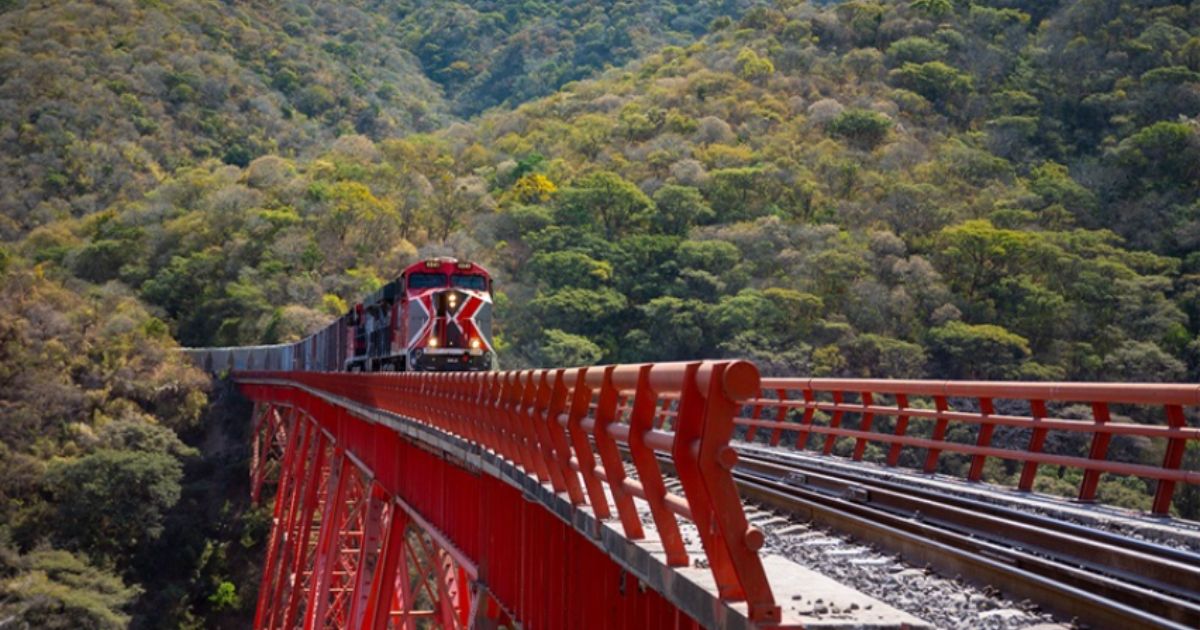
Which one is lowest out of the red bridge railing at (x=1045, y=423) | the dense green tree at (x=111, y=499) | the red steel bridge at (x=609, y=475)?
the dense green tree at (x=111, y=499)

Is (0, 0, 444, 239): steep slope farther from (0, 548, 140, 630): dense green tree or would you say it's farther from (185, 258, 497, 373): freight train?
(185, 258, 497, 373): freight train

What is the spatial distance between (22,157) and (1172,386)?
78.4m

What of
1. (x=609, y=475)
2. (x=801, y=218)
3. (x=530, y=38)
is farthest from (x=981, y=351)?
(x=530, y=38)

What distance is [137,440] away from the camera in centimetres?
4103

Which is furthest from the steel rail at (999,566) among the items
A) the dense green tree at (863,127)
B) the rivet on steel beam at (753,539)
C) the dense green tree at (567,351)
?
the dense green tree at (863,127)

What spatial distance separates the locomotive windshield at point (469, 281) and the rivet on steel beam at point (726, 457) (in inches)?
820

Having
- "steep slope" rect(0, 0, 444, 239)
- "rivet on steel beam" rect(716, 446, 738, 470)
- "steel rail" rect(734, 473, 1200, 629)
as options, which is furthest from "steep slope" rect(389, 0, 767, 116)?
"rivet on steel beam" rect(716, 446, 738, 470)

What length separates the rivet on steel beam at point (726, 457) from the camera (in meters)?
3.71

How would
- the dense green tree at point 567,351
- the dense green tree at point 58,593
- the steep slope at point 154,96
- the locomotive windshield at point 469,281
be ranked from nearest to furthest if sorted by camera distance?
the locomotive windshield at point 469,281
the dense green tree at point 58,593
the dense green tree at point 567,351
the steep slope at point 154,96

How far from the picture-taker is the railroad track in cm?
507

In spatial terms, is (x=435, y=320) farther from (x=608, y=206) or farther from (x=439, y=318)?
(x=608, y=206)

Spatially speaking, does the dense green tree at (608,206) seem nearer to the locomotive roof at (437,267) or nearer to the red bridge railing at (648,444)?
the locomotive roof at (437,267)

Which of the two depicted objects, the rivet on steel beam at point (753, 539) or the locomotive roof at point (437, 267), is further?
the locomotive roof at point (437, 267)

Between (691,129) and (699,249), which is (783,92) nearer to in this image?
(691,129)
